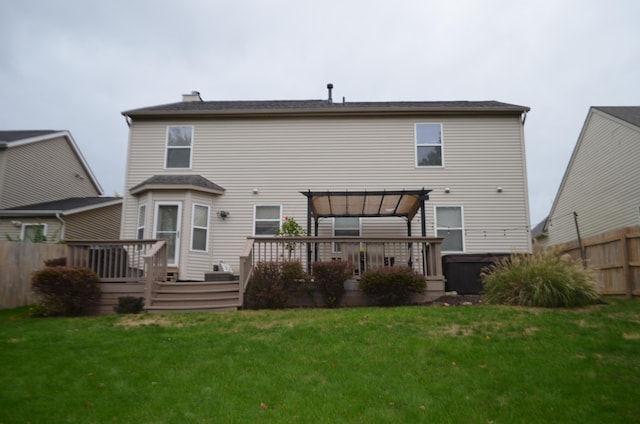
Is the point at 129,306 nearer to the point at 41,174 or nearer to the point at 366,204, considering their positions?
the point at 366,204

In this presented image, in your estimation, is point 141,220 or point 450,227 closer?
point 450,227

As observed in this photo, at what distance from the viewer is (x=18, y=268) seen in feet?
39.9

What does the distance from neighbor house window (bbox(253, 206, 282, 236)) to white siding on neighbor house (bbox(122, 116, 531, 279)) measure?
0.20 m

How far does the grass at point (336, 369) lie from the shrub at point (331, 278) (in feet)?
4.89

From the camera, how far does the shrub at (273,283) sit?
10.1 meters

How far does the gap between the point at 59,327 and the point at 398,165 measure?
979 cm

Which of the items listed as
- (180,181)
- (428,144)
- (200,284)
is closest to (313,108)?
(428,144)

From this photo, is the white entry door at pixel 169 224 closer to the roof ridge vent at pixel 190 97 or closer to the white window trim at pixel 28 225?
the roof ridge vent at pixel 190 97

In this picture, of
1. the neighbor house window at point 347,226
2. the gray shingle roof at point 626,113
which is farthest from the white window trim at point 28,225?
the gray shingle roof at point 626,113

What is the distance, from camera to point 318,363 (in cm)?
614

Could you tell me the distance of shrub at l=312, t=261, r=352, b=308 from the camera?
10195 mm

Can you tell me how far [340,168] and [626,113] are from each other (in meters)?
11.2

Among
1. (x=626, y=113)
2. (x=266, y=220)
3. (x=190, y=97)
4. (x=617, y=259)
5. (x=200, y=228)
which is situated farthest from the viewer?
(x=626, y=113)

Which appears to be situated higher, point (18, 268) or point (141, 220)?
point (141, 220)
